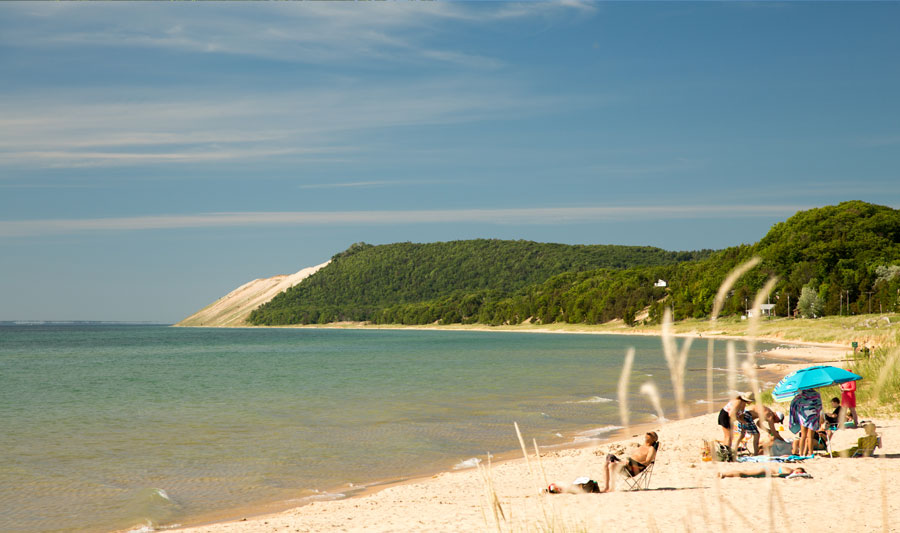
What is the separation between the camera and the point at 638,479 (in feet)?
36.7

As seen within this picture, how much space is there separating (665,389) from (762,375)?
608 centimetres

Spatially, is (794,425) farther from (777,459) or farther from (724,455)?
(724,455)

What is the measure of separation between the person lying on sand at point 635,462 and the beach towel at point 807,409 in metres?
3.54

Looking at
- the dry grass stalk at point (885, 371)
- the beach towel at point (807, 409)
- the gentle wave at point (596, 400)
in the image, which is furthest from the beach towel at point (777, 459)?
the gentle wave at point (596, 400)

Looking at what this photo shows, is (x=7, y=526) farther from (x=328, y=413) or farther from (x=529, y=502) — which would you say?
(x=328, y=413)

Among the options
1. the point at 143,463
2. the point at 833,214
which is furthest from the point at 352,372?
the point at 833,214

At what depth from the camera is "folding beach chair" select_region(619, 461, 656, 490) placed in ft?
36.6

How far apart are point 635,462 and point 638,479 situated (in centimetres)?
33

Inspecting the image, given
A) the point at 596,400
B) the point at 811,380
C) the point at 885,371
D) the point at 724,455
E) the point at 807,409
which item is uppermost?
the point at 885,371

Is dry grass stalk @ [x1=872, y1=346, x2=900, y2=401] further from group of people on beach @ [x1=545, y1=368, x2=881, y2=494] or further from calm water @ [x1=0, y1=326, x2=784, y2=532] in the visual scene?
calm water @ [x1=0, y1=326, x2=784, y2=532]

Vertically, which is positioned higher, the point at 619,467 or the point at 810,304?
the point at 810,304

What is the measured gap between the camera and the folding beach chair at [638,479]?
11.1 metres

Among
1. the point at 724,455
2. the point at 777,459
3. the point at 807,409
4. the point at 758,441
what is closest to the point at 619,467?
the point at 724,455

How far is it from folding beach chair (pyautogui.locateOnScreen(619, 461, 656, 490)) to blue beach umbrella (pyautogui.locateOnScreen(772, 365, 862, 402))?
12.5 ft
